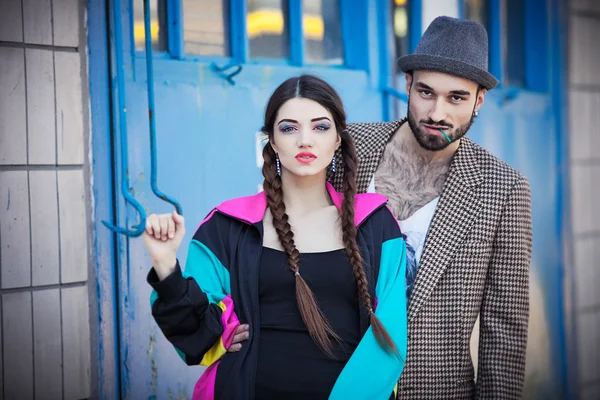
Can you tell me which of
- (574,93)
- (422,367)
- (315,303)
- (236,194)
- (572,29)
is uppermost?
(572,29)

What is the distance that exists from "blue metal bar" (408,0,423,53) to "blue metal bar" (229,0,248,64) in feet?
4.22

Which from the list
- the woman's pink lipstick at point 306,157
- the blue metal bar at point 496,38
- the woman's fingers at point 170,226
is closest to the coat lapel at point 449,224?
the woman's pink lipstick at point 306,157

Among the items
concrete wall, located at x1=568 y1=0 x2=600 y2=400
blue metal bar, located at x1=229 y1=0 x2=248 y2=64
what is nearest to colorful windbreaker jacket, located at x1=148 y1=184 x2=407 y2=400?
blue metal bar, located at x1=229 y1=0 x2=248 y2=64

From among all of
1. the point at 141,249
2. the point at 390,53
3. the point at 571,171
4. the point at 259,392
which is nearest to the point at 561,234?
the point at 571,171

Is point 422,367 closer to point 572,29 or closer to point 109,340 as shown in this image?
point 109,340

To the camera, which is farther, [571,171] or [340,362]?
[571,171]

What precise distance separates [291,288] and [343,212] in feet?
1.09

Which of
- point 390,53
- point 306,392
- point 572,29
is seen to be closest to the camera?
point 306,392

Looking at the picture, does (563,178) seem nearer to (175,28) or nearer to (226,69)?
(226,69)

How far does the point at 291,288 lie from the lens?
7.49ft

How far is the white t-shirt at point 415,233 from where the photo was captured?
109 inches

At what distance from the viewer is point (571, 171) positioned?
5.44 meters

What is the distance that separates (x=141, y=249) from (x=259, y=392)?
1.30 meters

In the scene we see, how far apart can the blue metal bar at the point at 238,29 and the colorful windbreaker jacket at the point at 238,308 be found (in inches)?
61.7
